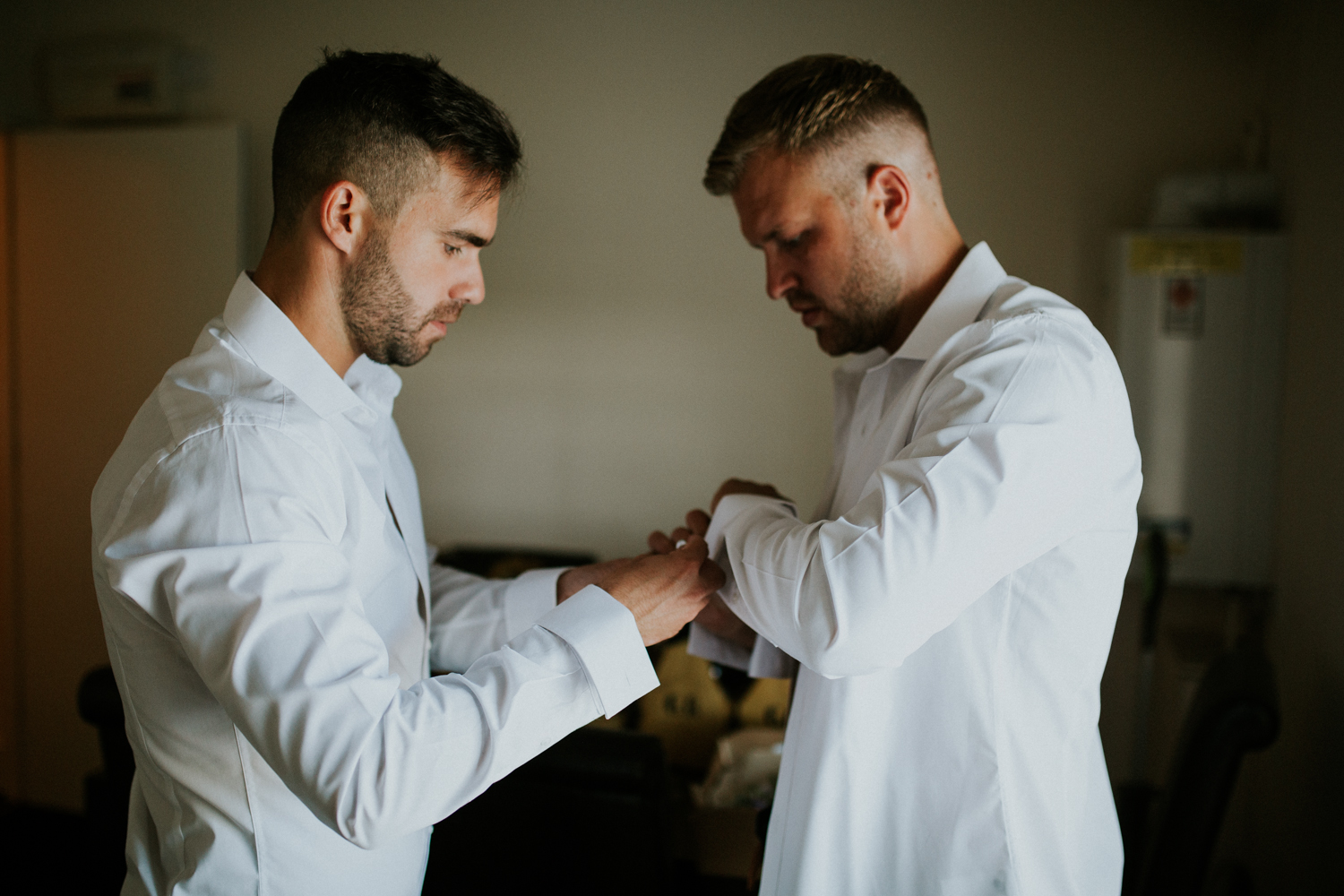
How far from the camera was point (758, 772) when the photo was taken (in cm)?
218

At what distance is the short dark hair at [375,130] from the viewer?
1038mm

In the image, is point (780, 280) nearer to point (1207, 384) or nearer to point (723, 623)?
point (723, 623)

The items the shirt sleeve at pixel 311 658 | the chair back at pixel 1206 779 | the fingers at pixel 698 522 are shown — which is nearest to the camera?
the shirt sleeve at pixel 311 658

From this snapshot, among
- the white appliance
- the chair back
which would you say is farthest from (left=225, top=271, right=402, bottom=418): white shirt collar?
the white appliance

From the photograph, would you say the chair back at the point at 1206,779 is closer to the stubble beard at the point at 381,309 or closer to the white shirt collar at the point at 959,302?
the white shirt collar at the point at 959,302

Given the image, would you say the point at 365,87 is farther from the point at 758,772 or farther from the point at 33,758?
the point at 33,758

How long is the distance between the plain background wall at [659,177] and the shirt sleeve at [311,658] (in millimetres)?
2405

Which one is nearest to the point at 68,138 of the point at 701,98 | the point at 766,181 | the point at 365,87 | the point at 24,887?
the point at 701,98

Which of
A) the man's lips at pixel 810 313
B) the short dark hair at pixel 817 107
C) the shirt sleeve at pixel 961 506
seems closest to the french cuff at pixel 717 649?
the shirt sleeve at pixel 961 506

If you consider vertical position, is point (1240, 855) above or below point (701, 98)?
below

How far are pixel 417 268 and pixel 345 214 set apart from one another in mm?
101

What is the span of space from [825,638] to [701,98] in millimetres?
2642

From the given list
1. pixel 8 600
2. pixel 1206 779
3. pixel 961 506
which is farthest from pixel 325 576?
pixel 8 600

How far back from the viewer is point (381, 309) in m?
1.08
